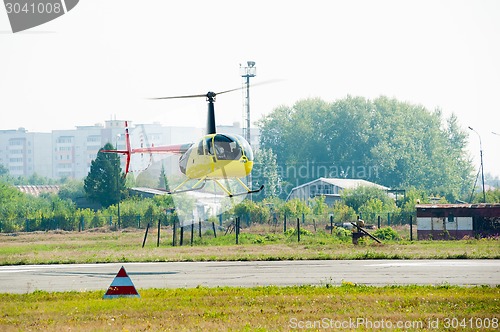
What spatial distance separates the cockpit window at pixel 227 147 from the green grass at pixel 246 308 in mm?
12977

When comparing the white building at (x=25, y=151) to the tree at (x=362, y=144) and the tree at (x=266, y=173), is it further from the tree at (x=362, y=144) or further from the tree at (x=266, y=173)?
the tree at (x=266, y=173)

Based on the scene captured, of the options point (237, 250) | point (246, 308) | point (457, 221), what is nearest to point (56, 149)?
point (457, 221)

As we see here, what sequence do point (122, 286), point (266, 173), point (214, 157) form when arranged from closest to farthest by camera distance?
point (122, 286), point (214, 157), point (266, 173)

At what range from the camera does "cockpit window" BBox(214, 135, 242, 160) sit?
117 ft

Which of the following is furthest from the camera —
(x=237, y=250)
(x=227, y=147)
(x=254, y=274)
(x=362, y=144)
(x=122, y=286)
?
(x=362, y=144)

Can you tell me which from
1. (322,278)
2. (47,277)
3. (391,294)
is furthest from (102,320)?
(47,277)

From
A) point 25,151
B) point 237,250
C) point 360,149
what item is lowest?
point 237,250

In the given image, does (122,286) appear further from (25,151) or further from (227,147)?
(25,151)

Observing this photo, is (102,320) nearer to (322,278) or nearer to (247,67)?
(322,278)

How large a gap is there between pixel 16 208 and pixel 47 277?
56.3 m

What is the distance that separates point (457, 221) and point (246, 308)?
31.4 metres

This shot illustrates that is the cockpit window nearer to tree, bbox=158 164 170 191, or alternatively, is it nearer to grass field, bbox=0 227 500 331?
tree, bbox=158 164 170 191

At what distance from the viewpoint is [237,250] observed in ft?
136

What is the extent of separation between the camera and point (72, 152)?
18462cm
